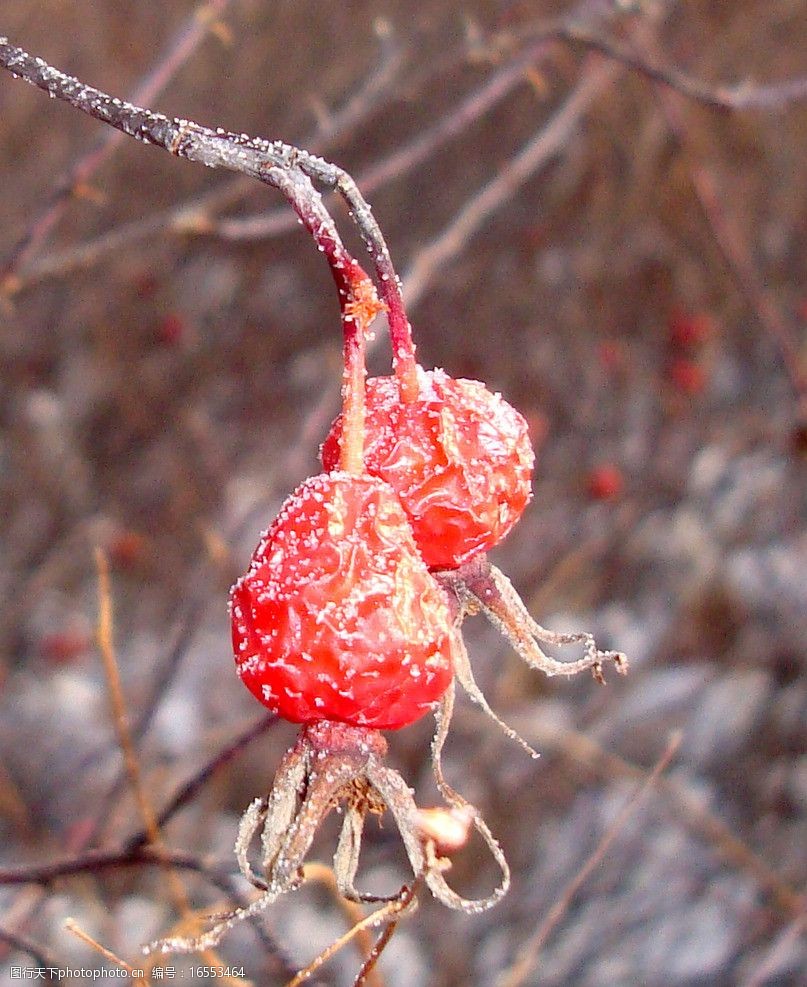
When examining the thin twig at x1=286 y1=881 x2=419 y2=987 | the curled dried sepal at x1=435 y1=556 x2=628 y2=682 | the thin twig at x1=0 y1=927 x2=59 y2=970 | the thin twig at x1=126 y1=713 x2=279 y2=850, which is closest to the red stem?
the curled dried sepal at x1=435 y1=556 x2=628 y2=682

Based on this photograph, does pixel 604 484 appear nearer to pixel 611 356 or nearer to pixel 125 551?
pixel 611 356

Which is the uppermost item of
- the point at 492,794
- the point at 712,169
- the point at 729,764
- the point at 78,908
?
the point at 712,169

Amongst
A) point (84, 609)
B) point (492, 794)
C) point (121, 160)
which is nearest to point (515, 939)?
point (492, 794)

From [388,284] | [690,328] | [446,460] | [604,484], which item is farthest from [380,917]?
[690,328]

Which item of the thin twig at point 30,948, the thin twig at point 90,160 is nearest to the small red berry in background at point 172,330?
the thin twig at point 90,160

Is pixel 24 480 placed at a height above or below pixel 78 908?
above

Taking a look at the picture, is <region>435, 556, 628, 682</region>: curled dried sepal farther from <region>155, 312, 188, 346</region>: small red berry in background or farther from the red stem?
<region>155, 312, 188, 346</region>: small red berry in background

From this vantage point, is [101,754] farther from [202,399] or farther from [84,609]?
[202,399]
